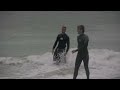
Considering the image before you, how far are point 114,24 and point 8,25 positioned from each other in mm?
2013

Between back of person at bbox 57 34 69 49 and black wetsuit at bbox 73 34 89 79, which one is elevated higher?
back of person at bbox 57 34 69 49

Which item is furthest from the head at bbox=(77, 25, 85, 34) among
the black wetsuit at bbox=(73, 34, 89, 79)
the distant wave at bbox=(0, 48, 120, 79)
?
the distant wave at bbox=(0, 48, 120, 79)

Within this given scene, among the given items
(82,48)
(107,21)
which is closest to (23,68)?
(82,48)

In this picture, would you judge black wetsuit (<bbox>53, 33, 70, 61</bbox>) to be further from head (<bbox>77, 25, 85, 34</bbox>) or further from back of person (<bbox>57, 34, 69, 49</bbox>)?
head (<bbox>77, 25, 85, 34</bbox>)

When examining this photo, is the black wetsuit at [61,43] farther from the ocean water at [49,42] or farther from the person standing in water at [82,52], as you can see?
the person standing in water at [82,52]

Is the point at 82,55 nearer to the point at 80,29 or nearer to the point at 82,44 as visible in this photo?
the point at 82,44

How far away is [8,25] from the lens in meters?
10.3

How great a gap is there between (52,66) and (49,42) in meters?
0.46

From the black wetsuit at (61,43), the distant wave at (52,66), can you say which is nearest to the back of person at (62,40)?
the black wetsuit at (61,43)

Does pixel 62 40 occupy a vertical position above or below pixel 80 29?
below

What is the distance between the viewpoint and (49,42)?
1018 cm

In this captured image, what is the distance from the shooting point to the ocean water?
1011cm

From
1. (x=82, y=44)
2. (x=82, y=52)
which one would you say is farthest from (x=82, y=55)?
(x=82, y=44)

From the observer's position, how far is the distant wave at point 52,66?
1009 centimetres
